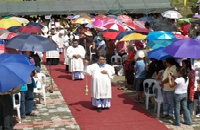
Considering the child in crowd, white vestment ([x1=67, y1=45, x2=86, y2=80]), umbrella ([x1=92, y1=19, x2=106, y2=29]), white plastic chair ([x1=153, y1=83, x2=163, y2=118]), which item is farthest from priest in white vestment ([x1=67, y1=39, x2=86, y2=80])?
the child in crowd

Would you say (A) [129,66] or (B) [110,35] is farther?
(B) [110,35]

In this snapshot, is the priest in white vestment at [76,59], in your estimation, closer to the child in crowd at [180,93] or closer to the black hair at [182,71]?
the child in crowd at [180,93]

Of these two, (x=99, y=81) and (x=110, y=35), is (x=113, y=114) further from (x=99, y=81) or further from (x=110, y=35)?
(x=110, y=35)

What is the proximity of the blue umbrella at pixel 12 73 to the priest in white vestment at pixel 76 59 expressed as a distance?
585 cm

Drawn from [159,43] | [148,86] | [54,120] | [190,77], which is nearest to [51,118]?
[54,120]

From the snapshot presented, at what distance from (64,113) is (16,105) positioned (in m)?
1.33

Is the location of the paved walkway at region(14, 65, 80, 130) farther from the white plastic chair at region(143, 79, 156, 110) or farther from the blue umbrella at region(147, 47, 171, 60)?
the blue umbrella at region(147, 47, 171, 60)

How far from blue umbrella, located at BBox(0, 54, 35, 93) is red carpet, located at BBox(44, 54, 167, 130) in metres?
2.23

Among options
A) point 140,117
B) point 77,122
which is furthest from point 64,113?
point 140,117

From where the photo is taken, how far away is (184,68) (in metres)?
7.88

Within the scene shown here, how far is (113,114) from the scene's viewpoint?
899cm

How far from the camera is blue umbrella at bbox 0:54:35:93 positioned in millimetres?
6057

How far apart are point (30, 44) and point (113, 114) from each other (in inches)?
107

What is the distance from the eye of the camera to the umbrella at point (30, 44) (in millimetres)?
8922
